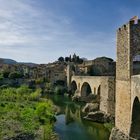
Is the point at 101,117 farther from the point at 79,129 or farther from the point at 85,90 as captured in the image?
the point at 85,90

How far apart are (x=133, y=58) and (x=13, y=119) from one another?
1209cm

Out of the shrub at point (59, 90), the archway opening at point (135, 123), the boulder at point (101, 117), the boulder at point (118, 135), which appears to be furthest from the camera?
the shrub at point (59, 90)

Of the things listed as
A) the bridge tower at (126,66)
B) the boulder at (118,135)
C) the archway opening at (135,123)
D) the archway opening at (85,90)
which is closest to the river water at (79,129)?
the boulder at (118,135)

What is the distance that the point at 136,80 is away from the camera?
17.2 metres

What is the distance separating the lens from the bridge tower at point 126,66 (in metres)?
19.8

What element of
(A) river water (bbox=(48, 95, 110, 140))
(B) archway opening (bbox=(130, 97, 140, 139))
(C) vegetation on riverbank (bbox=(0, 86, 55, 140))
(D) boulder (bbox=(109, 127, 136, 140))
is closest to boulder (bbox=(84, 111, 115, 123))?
(A) river water (bbox=(48, 95, 110, 140))

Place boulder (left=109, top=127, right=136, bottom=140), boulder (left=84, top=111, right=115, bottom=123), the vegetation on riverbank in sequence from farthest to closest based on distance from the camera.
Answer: boulder (left=84, top=111, right=115, bottom=123)
the vegetation on riverbank
boulder (left=109, top=127, right=136, bottom=140)

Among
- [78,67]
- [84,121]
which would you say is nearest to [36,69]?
[78,67]

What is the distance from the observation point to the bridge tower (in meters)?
19.8

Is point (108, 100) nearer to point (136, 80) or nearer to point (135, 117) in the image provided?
point (135, 117)

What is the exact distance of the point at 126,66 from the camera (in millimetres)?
20469

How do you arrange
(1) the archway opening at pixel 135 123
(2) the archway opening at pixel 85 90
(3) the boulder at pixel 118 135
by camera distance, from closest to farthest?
(1) the archway opening at pixel 135 123, (3) the boulder at pixel 118 135, (2) the archway opening at pixel 85 90

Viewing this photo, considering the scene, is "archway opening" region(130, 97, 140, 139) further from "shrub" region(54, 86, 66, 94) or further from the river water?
"shrub" region(54, 86, 66, 94)

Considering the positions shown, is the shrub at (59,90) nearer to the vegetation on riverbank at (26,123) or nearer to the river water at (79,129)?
the river water at (79,129)
